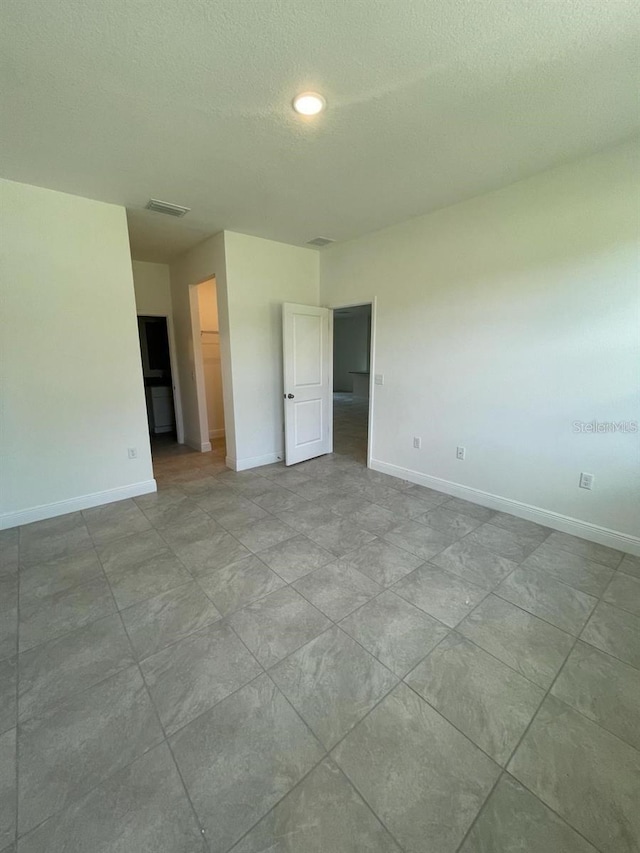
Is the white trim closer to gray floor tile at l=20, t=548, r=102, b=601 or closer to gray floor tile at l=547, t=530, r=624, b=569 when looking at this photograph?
gray floor tile at l=20, t=548, r=102, b=601

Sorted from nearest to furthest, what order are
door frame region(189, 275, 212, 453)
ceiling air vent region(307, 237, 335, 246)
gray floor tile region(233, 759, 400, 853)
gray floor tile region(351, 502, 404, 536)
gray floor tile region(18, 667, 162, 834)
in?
gray floor tile region(233, 759, 400, 853)
gray floor tile region(18, 667, 162, 834)
gray floor tile region(351, 502, 404, 536)
ceiling air vent region(307, 237, 335, 246)
door frame region(189, 275, 212, 453)

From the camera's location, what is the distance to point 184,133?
2.05m

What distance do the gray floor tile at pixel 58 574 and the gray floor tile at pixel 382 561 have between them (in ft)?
5.65

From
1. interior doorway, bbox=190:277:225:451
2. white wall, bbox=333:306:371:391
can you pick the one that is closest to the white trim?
interior doorway, bbox=190:277:225:451

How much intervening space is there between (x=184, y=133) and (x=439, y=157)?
165 centimetres

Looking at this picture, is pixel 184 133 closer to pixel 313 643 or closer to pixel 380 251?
pixel 380 251

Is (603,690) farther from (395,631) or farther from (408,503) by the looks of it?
(408,503)

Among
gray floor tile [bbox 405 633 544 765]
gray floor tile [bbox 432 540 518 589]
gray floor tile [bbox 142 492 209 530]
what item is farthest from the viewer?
gray floor tile [bbox 142 492 209 530]

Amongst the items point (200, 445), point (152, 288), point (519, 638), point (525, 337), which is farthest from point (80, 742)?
point (152, 288)

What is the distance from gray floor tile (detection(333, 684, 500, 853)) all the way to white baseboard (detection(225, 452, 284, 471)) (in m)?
3.14

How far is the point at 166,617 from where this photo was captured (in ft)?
6.29

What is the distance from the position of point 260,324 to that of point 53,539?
2.93 meters

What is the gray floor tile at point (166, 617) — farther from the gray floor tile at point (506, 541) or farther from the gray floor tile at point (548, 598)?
the gray floor tile at point (506, 541)

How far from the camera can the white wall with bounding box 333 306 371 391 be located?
36.9ft
